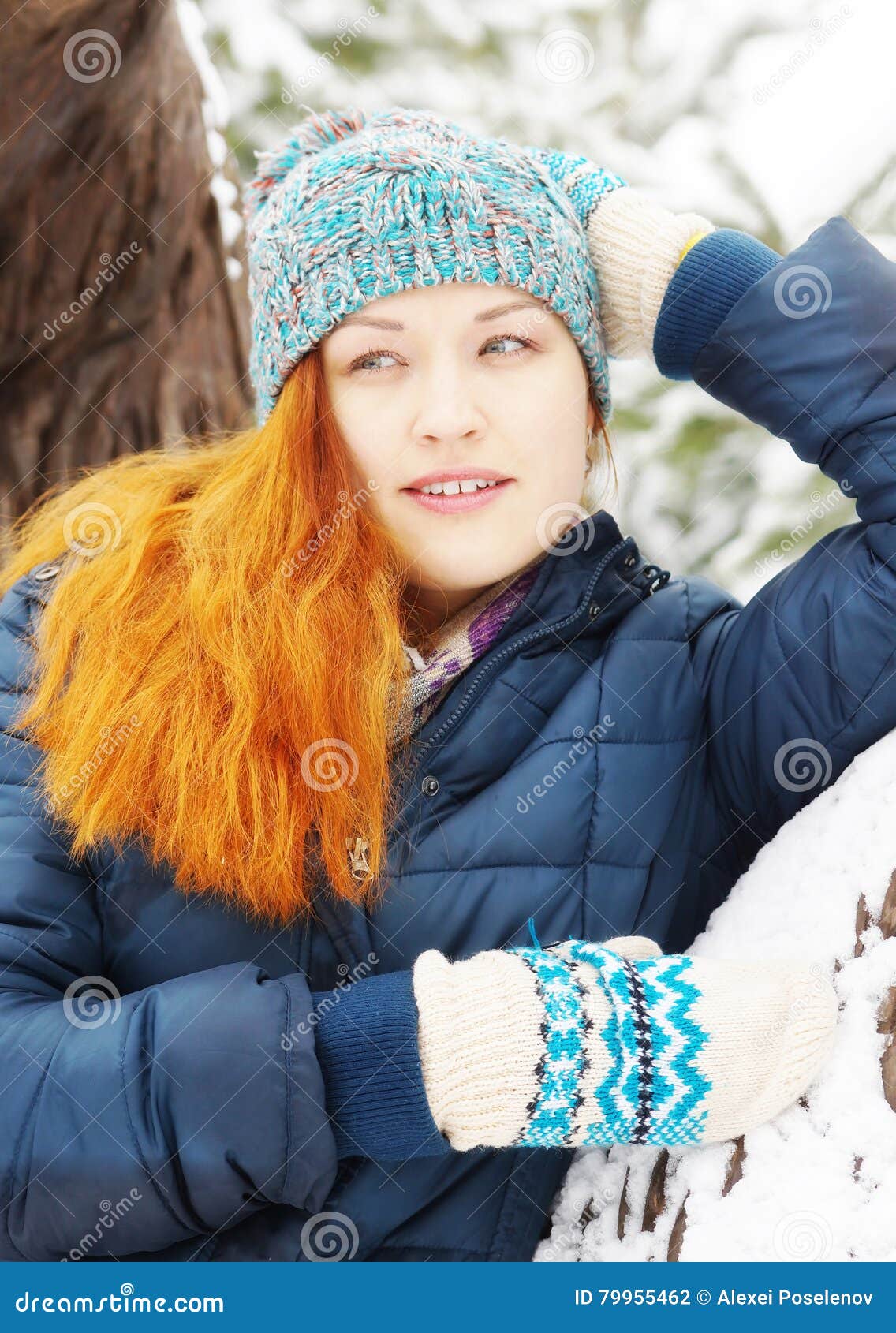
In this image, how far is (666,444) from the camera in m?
2.71

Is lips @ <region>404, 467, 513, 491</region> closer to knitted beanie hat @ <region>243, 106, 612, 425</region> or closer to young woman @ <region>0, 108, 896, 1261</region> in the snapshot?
young woman @ <region>0, 108, 896, 1261</region>

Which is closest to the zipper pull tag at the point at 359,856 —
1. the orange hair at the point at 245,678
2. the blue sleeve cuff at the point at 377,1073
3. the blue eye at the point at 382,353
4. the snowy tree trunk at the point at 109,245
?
the orange hair at the point at 245,678

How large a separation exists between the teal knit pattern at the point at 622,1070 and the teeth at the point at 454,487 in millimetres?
697

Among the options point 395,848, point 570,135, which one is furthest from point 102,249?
point 395,848

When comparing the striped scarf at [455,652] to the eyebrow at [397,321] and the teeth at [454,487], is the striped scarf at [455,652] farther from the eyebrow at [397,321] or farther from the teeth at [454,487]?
the eyebrow at [397,321]

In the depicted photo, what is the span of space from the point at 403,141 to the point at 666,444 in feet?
3.99

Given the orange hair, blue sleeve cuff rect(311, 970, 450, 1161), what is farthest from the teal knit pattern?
the orange hair

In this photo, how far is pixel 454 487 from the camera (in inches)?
64.2

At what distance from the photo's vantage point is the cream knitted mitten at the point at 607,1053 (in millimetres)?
1216

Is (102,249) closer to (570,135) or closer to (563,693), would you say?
(570,135)

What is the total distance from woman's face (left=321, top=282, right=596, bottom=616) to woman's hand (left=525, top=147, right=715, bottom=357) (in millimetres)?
168

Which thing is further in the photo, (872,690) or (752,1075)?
(872,690)

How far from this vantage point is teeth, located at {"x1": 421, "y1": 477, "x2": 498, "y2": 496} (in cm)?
162

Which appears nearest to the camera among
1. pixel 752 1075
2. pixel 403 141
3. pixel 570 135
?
pixel 752 1075
